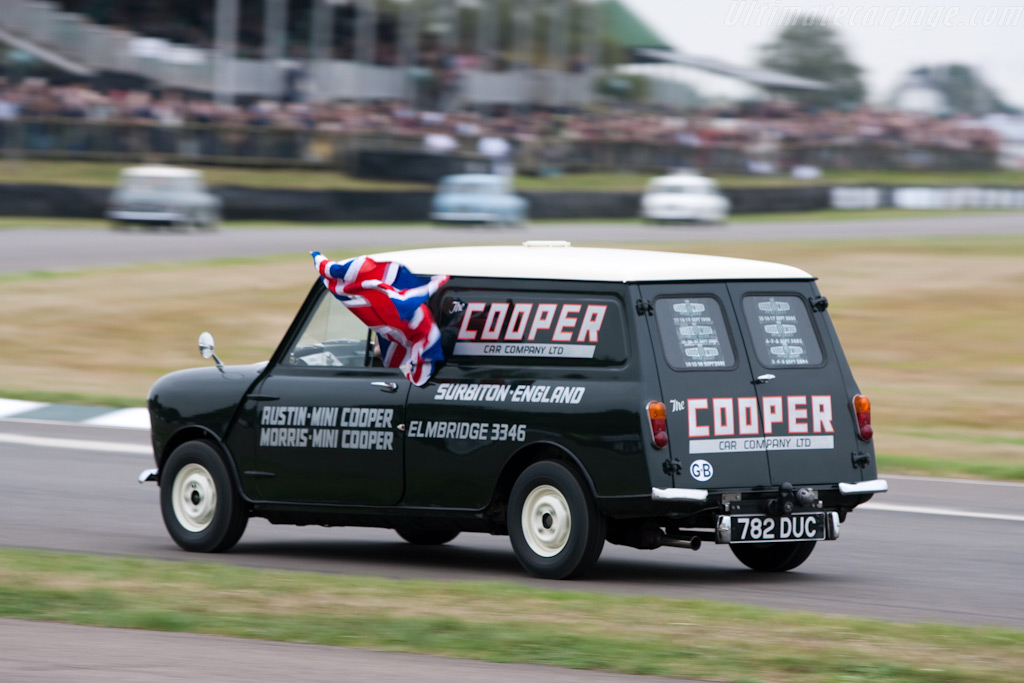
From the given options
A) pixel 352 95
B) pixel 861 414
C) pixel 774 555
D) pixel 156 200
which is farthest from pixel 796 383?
pixel 352 95

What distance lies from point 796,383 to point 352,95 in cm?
4959

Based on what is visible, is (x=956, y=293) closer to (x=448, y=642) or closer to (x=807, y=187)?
(x=448, y=642)

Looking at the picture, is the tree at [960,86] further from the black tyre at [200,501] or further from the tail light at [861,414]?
A: the black tyre at [200,501]

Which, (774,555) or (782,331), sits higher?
(782,331)

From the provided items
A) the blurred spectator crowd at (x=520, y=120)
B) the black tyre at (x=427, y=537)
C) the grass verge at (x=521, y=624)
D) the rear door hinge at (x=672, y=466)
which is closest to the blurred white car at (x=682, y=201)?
the blurred spectator crowd at (x=520, y=120)

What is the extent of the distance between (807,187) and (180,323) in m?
33.0

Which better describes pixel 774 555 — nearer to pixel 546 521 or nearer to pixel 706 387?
pixel 706 387

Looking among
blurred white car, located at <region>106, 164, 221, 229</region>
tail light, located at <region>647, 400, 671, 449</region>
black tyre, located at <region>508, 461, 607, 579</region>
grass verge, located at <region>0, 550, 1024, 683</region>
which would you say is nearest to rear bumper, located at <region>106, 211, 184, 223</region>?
blurred white car, located at <region>106, 164, 221, 229</region>

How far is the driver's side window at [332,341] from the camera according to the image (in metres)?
8.61

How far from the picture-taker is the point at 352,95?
185 ft

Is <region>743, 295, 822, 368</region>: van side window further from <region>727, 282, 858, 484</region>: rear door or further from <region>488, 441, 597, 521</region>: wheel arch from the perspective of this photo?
<region>488, 441, 597, 521</region>: wheel arch

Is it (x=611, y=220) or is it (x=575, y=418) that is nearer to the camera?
(x=575, y=418)

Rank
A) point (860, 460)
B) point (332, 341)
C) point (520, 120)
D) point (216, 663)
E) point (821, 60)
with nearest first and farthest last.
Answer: point (216, 663), point (860, 460), point (332, 341), point (520, 120), point (821, 60)

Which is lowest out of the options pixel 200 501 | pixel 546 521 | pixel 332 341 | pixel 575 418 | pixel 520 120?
pixel 200 501
